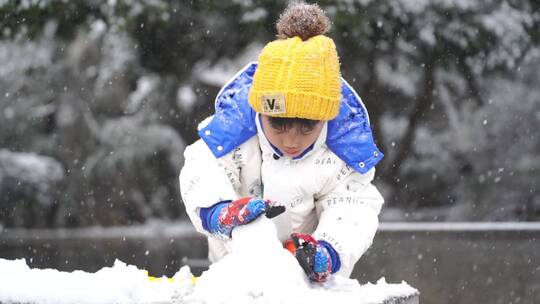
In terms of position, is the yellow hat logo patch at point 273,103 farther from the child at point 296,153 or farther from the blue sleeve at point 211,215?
the blue sleeve at point 211,215

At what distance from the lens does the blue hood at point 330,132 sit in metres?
2.48

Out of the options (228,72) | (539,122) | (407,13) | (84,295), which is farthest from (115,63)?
(84,295)

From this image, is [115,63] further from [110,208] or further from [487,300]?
[487,300]

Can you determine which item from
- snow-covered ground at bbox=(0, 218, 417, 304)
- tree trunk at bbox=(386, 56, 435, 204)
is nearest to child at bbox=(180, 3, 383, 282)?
snow-covered ground at bbox=(0, 218, 417, 304)

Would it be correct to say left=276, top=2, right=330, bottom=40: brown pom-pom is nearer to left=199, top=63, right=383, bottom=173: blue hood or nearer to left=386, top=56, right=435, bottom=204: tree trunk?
left=199, top=63, right=383, bottom=173: blue hood

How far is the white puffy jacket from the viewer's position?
2.41 m

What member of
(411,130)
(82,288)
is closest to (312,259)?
(82,288)

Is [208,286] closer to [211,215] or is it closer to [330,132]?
[211,215]

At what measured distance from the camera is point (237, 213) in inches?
86.1

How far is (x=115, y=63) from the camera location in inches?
320

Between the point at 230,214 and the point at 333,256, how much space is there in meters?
0.32

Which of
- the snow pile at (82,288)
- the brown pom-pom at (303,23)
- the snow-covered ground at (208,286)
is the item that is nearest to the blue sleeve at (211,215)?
the snow-covered ground at (208,286)

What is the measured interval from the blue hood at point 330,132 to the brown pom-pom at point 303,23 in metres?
0.21

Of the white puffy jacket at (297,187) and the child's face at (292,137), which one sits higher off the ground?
the child's face at (292,137)
